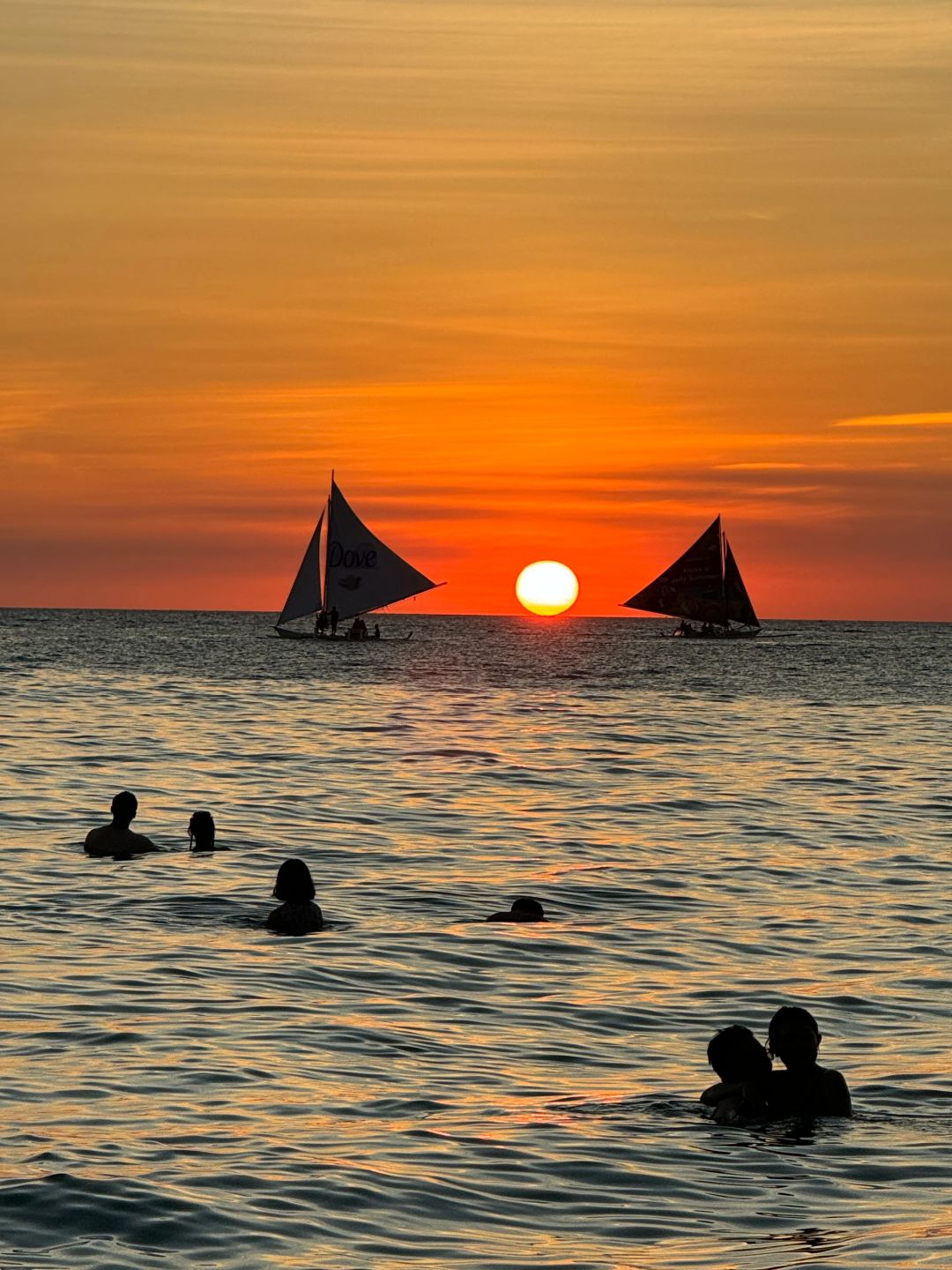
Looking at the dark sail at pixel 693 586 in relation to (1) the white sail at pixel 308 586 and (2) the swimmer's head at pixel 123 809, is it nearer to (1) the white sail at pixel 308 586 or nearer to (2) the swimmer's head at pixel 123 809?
(1) the white sail at pixel 308 586

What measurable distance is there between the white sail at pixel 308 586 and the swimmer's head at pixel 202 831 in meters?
94.1

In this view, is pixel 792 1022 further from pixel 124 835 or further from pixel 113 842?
pixel 113 842

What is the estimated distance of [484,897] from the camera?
2309cm

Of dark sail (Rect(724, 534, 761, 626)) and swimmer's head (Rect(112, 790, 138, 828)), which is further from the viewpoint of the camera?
dark sail (Rect(724, 534, 761, 626))

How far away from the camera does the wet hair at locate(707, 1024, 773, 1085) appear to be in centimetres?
1262

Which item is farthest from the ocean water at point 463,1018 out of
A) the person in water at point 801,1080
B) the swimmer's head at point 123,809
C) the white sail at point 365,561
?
the white sail at point 365,561

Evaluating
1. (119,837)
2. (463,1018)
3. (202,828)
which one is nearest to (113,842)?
(119,837)

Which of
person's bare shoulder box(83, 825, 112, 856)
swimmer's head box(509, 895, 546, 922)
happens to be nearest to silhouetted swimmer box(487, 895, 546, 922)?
swimmer's head box(509, 895, 546, 922)

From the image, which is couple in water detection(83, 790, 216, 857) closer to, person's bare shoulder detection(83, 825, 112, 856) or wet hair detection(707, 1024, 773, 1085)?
person's bare shoulder detection(83, 825, 112, 856)

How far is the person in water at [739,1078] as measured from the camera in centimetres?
1246

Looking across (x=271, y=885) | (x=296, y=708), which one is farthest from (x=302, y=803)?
(x=296, y=708)

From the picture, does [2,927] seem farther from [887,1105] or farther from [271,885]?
[887,1105]

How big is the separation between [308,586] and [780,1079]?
114601 millimetres

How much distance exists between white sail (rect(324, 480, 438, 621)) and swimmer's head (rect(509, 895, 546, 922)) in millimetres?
96922
